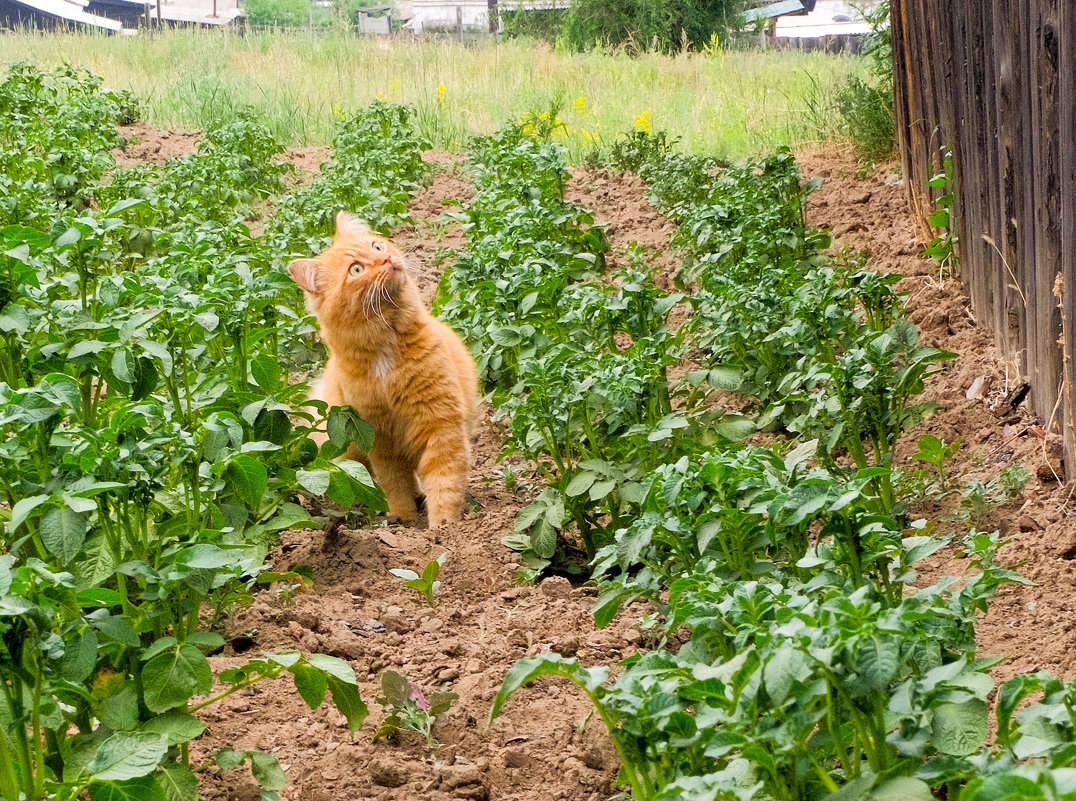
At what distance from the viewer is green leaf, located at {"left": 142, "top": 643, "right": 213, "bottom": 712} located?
83.0 inches

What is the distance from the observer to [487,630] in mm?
3152

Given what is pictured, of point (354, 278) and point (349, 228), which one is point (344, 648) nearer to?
point (354, 278)

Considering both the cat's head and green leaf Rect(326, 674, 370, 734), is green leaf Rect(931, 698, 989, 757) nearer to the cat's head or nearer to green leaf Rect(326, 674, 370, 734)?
green leaf Rect(326, 674, 370, 734)

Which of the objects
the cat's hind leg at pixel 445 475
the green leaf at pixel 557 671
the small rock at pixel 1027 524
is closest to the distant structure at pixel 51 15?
the cat's hind leg at pixel 445 475

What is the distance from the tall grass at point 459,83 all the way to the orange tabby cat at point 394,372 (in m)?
7.35

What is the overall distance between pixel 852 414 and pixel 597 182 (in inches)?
293

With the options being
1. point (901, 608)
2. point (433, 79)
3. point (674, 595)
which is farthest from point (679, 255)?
point (433, 79)

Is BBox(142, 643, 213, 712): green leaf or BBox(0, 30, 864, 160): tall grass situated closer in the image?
BBox(142, 643, 213, 712): green leaf

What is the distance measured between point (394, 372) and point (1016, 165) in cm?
249

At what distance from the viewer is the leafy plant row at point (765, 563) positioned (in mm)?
1460

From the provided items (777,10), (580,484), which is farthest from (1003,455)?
(777,10)

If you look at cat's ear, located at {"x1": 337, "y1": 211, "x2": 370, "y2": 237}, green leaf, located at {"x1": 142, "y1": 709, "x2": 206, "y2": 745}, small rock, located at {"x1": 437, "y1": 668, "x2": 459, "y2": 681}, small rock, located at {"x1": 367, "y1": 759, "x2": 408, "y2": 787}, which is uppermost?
cat's ear, located at {"x1": 337, "y1": 211, "x2": 370, "y2": 237}

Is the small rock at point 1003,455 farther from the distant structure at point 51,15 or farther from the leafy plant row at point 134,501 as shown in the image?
the distant structure at point 51,15

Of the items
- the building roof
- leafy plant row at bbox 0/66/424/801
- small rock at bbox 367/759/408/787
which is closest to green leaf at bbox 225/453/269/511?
leafy plant row at bbox 0/66/424/801
